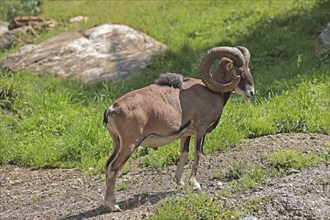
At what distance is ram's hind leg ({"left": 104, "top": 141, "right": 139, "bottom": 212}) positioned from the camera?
873 centimetres

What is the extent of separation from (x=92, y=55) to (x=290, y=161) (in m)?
9.48

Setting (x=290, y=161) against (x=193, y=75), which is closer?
(x=290, y=161)

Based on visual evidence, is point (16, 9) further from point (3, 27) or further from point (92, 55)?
point (92, 55)

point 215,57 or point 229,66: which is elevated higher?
point 215,57

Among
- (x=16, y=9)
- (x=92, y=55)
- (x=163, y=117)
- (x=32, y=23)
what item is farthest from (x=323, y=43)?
(x=16, y=9)

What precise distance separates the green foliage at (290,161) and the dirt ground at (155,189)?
174 millimetres

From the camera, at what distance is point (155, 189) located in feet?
33.3

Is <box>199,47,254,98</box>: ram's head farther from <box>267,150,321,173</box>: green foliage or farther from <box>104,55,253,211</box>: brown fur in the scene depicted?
<box>267,150,321,173</box>: green foliage

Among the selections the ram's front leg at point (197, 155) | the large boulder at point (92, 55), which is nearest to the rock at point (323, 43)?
the large boulder at point (92, 55)

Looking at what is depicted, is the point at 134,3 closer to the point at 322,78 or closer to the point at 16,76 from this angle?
the point at 16,76

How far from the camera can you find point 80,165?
40.9ft

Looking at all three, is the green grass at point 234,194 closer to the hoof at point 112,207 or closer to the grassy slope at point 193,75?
the hoof at point 112,207

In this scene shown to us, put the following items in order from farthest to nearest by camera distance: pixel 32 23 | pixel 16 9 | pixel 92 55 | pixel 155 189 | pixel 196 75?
pixel 16 9 < pixel 32 23 < pixel 92 55 < pixel 196 75 < pixel 155 189

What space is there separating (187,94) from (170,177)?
6.07ft
